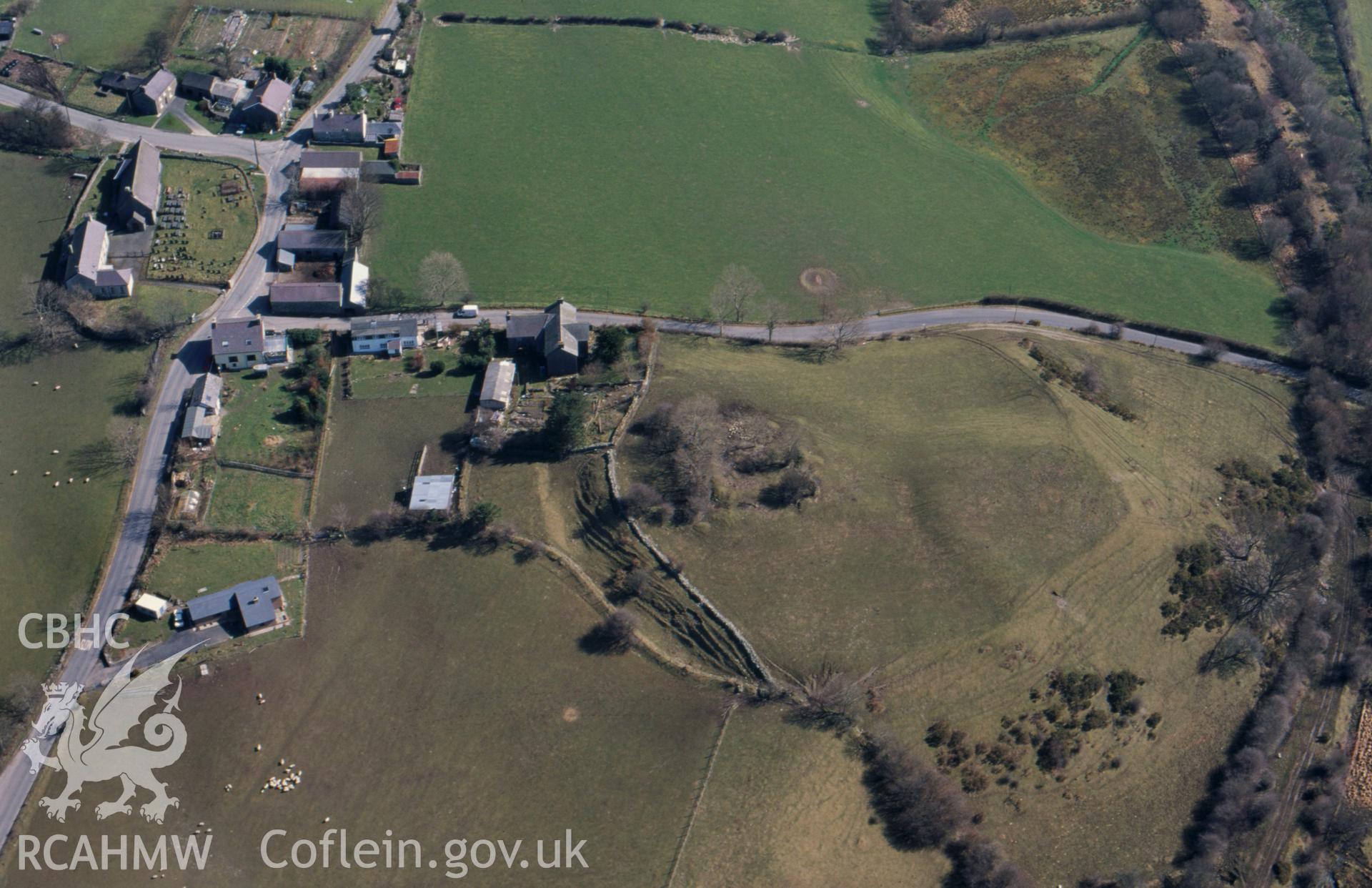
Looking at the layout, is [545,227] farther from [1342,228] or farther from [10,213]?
[1342,228]

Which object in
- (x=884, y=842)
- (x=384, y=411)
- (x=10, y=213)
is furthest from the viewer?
(x=10, y=213)

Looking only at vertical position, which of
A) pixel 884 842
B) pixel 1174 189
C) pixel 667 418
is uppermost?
pixel 1174 189

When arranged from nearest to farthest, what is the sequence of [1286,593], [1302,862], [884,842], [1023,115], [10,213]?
[884,842] → [1302,862] → [1286,593] → [10,213] → [1023,115]

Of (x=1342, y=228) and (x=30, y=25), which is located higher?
(x=1342, y=228)

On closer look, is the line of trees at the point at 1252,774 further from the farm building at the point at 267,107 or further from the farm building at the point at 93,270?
the farm building at the point at 267,107

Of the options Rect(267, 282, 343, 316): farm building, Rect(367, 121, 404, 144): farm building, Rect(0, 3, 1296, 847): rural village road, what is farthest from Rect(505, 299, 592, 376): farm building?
Rect(367, 121, 404, 144): farm building

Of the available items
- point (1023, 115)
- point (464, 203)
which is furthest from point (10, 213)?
point (1023, 115)

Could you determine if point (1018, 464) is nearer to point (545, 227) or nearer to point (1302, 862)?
point (1302, 862)

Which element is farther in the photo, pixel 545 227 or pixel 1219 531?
pixel 545 227
